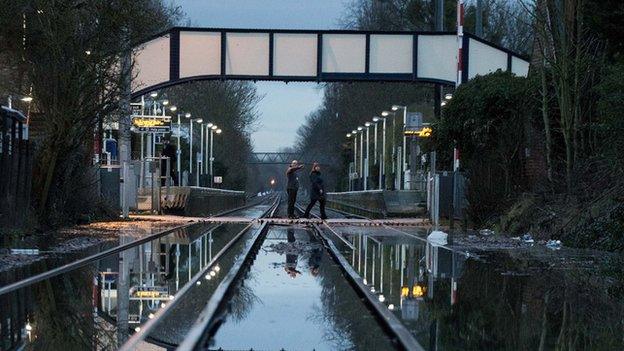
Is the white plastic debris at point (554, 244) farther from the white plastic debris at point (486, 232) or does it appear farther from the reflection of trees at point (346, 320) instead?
the reflection of trees at point (346, 320)

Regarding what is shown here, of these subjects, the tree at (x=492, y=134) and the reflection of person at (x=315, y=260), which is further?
the tree at (x=492, y=134)

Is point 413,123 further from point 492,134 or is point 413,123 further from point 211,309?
point 211,309

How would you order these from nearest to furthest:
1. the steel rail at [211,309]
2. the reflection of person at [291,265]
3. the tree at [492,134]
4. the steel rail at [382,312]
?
the steel rail at [211,309], the steel rail at [382,312], the reflection of person at [291,265], the tree at [492,134]

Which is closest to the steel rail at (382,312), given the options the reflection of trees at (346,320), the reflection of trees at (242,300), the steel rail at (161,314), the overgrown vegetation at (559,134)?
the reflection of trees at (346,320)

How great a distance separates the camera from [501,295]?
38.5 feet

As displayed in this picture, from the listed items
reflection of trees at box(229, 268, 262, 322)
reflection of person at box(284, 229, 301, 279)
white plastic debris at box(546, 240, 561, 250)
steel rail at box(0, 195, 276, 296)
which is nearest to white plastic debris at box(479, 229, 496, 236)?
white plastic debris at box(546, 240, 561, 250)

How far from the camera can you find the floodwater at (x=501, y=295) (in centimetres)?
869

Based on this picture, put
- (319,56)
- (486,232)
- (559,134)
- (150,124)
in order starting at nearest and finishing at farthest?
Answer: (486,232), (559,134), (319,56), (150,124)

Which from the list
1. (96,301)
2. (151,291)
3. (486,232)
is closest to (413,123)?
(486,232)

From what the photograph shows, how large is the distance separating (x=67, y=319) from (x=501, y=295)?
4985mm

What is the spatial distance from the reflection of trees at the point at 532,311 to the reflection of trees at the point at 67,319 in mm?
2939

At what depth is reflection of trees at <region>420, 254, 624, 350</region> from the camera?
8516 mm

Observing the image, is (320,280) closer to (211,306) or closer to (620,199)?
(211,306)

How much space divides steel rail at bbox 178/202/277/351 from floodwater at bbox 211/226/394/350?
13cm
